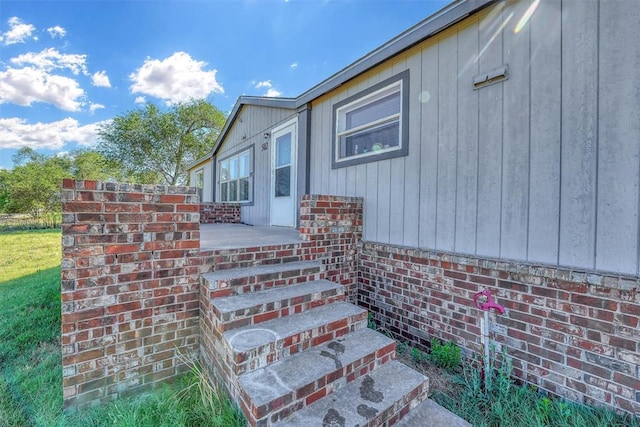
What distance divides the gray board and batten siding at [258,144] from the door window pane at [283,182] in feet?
1.19

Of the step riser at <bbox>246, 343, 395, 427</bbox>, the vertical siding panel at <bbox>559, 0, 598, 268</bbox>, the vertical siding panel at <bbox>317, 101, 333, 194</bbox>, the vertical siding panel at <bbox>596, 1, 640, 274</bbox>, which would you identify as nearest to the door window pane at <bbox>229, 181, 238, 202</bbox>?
the vertical siding panel at <bbox>317, 101, 333, 194</bbox>

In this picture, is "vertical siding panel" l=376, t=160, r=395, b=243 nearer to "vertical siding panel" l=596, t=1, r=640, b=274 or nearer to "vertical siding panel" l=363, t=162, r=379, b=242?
"vertical siding panel" l=363, t=162, r=379, b=242

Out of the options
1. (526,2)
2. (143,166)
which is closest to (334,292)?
(526,2)

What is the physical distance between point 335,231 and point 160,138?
21.0 meters

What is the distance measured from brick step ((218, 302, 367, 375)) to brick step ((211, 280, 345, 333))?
0.05 metres

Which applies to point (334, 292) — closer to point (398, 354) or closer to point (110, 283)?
point (398, 354)

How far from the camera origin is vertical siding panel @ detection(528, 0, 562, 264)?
2150mm

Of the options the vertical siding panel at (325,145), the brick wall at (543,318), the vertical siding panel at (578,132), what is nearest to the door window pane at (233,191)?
the vertical siding panel at (325,145)

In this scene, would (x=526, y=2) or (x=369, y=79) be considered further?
(x=369, y=79)

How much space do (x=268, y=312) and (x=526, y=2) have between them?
350 cm

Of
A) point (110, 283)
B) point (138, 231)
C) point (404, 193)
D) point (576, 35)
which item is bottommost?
point (110, 283)

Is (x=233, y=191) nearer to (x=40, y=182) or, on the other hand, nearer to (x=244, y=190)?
(x=244, y=190)

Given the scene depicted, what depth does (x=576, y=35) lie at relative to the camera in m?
2.07

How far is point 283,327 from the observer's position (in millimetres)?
2092
